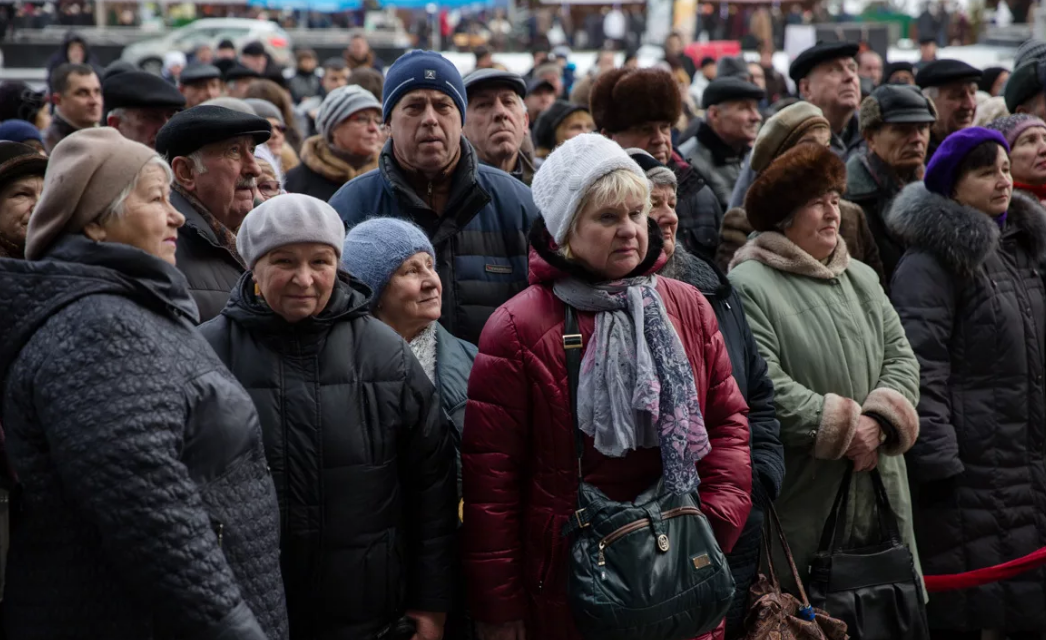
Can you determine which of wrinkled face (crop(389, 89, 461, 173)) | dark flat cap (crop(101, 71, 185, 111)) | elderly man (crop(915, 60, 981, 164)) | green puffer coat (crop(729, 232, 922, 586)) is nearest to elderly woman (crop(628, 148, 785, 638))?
green puffer coat (crop(729, 232, 922, 586))

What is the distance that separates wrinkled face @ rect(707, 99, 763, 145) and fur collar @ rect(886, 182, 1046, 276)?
1.99m

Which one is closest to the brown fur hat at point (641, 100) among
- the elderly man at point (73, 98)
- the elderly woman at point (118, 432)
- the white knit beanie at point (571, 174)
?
the white knit beanie at point (571, 174)

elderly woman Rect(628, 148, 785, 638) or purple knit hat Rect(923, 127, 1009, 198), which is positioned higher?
purple knit hat Rect(923, 127, 1009, 198)

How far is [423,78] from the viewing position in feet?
14.2

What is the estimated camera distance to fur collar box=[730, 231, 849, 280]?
4.23 metres

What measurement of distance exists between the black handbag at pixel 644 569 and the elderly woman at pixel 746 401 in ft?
2.02

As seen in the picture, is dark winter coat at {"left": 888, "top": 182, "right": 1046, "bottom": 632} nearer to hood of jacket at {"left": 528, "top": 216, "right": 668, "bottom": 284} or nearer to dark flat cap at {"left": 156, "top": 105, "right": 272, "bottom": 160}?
hood of jacket at {"left": 528, "top": 216, "right": 668, "bottom": 284}

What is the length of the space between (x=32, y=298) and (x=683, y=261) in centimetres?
218

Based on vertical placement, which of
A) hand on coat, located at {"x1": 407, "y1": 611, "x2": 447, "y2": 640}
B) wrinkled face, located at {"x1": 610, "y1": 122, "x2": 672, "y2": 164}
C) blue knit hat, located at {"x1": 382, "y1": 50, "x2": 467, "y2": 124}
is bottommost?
hand on coat, located at {"x1": 407, "y1": 611, "x2": 447, "y2": 640}

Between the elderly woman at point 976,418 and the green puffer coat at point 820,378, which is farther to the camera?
the elderly woman at point 976,418

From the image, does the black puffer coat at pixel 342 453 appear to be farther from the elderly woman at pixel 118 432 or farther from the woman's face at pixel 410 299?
the woman's face at pixel 410 299

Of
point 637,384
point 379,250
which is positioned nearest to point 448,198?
point 379,250

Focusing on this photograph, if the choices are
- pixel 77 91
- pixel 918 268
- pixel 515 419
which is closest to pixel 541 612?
pixel 515 419

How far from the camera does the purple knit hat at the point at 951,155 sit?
482 cm
